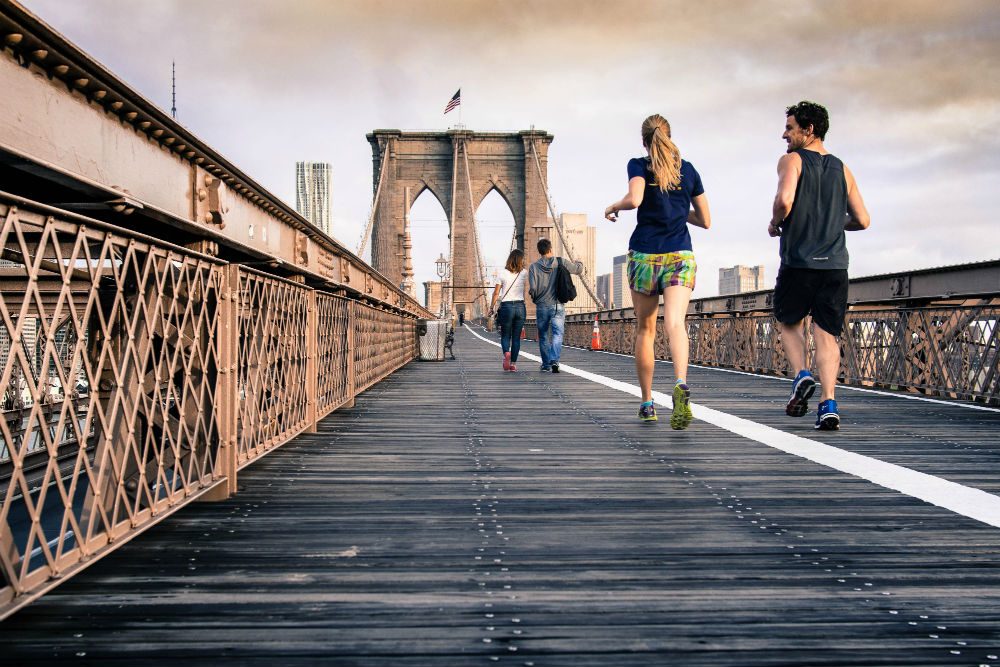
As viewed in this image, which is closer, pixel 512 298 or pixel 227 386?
pixel 227 386

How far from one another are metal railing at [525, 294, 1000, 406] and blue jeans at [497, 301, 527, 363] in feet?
8.59

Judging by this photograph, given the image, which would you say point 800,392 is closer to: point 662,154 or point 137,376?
point 662,154

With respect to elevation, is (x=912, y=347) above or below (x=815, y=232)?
below

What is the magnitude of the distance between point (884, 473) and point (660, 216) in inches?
75.4

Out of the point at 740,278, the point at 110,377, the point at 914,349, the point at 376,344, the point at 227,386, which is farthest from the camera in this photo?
the point at 740,278

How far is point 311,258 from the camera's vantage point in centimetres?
924

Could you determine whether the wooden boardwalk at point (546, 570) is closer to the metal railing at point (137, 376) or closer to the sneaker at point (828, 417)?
the metal railing at point (137, 376)

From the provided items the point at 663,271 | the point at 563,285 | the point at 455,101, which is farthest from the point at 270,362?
the point at 455,101

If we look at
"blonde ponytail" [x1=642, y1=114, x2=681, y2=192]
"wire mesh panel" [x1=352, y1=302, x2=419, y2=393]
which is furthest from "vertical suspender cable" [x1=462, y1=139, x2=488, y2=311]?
"blonde ponytail" [x1=642, y1=114, x2=681, y2=192]

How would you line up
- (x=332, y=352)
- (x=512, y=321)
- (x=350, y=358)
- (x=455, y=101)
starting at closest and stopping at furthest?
1. (x=332, y=352)
2. (x=350, y=358)
3. (x=512, y=321)
4. (x=455, y=101)

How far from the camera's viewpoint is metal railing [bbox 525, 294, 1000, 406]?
5680mm

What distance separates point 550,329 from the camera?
9555mm

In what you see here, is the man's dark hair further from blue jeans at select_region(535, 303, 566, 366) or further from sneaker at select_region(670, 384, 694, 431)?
blue jeans at select_region(535, 303, 566, 366)

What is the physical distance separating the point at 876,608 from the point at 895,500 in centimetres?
107
